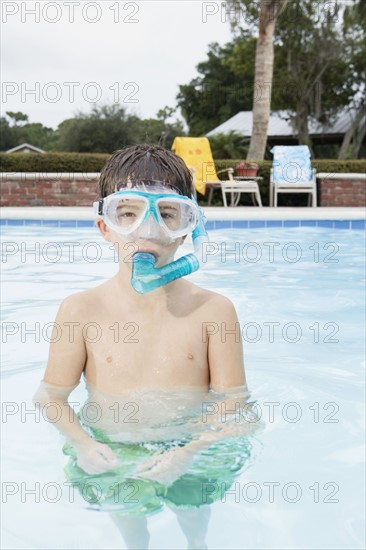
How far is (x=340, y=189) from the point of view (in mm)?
14797

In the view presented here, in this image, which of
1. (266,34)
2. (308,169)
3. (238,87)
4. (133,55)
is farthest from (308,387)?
(238,87)

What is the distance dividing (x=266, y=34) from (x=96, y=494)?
15.7m

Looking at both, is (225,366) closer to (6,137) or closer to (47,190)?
(47,190)

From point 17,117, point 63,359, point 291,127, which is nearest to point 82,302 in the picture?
point 63,359

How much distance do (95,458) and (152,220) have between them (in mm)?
693

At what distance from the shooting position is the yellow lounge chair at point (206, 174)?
1405cm

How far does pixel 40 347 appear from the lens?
4.67m

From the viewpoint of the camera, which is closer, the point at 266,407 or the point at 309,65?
the point at 266,407

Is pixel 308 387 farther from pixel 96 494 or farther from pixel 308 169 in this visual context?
pixel 308 169

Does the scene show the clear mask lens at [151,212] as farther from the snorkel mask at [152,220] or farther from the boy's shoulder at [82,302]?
the boy's shoulder at [82,302]

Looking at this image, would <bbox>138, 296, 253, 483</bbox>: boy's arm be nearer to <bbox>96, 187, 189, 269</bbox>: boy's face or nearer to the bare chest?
the bare chest

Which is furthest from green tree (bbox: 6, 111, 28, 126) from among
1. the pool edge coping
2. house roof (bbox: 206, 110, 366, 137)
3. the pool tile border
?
the pool tile border

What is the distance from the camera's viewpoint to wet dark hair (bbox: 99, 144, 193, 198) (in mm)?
2092

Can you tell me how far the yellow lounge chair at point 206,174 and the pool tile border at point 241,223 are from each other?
8.65 ft
